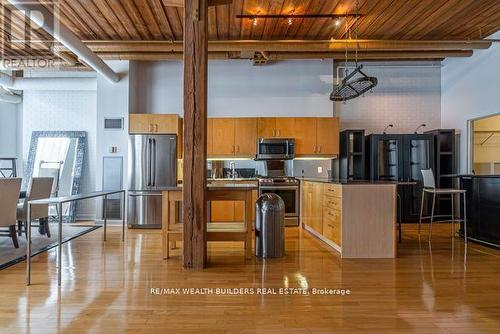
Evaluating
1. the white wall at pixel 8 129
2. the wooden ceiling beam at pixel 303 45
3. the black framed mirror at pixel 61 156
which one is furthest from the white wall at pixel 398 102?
the white wall at pixel 8 129

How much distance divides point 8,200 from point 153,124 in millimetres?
2808

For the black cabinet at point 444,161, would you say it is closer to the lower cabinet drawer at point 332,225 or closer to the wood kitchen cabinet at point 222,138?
the lower cabinet drawer at point 332,225

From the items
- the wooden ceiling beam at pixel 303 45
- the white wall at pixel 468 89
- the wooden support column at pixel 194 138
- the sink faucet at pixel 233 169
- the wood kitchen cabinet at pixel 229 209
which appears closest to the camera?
the wooden support column at pixel 194 138

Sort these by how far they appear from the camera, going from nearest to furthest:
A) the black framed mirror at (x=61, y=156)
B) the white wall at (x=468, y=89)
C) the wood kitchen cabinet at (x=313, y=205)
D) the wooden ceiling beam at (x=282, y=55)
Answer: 1. the wood kitchen cabinet at (x=313, y=205)
2. the white wall at (x=468, y=89)
3. the wooden ceiling beam at (x=282, y=55)
4. the black framed mirror at (x=61, y=156)

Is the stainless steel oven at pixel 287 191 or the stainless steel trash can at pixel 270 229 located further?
the stainless steel oven at pixel 287 191

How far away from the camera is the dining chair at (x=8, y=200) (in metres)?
4.02

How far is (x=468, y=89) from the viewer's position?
21.5 ft

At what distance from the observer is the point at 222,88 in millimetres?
7074

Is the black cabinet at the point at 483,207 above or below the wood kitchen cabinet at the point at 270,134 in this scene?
below

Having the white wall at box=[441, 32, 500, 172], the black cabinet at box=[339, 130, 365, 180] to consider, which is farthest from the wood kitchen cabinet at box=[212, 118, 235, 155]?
the white wall at box=[441, 32, 500, 172]

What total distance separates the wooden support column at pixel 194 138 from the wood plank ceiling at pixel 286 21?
0.68 m

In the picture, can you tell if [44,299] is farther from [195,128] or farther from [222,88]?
[222,88]

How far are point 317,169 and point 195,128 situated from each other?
3.92m

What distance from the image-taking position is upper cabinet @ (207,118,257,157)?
6.57 metres
